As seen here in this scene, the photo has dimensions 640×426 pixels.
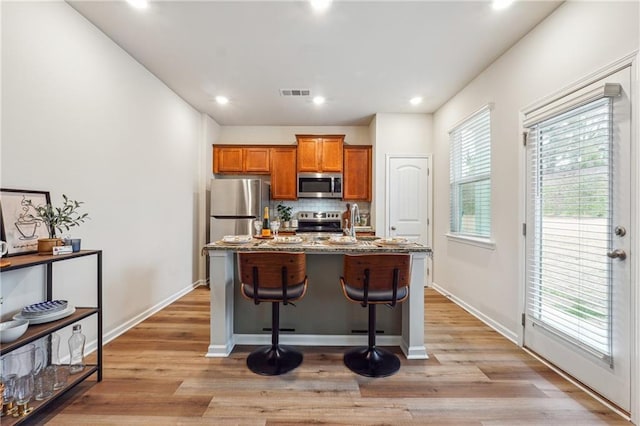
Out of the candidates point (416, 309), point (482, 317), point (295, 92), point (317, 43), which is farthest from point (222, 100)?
point (482, 317)

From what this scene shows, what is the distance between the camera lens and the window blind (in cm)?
177

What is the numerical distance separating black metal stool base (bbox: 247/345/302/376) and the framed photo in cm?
171

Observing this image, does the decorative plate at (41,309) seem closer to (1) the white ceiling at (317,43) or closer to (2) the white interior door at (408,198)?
(1) the white ceiling at (317,43)

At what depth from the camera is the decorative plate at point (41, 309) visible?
1624 millimetres

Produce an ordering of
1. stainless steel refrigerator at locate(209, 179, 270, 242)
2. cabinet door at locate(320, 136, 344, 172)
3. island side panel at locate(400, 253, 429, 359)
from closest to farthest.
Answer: island side panel at locate(400, 253, 429, 359) < stainless steel refrigerator at locate(209, 179, 270, 242) < cabinet door at locate(320, 136, 344, 172)

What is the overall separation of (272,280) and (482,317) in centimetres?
249

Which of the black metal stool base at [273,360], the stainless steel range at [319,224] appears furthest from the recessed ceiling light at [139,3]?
the stainless steel range at [319,224]

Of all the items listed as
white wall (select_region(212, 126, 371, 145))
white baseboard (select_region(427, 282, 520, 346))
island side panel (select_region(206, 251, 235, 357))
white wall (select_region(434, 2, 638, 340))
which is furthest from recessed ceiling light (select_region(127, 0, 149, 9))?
white baseboard (select_region(427, 282, 520, 346))

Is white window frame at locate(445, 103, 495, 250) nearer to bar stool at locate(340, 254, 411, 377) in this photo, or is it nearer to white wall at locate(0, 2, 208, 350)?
bar stool at locate(340, 254, 411, 377)

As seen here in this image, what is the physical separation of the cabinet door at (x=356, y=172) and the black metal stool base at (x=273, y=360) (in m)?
2.99

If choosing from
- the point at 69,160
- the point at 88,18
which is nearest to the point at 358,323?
the point at 69,160

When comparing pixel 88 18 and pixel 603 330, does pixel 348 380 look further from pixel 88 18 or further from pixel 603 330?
pixel 88 18

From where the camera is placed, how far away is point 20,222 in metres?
1.76

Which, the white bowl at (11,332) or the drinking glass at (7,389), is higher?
the white bowl at (11,332)
